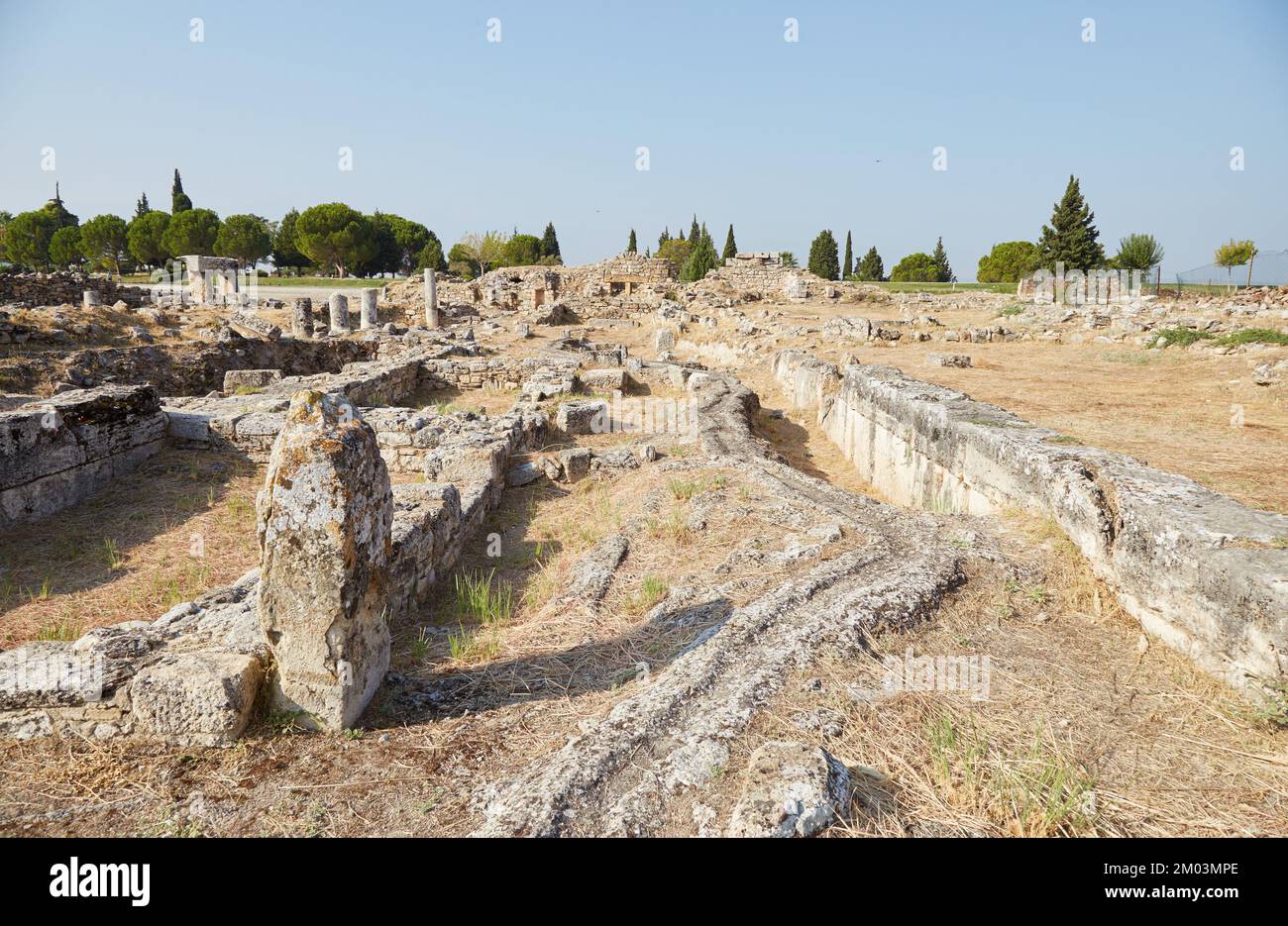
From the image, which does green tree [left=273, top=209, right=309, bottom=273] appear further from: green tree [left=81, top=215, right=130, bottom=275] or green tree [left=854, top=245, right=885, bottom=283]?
green tree [left=854, top=245, right=885, bottom=283]

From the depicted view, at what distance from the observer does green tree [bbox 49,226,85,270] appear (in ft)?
174

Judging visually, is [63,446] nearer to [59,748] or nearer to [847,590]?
[59,748]

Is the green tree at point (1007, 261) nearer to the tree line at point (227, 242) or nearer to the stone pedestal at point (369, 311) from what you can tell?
the tree line at point (227, 242)

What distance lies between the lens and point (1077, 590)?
13.8 feet

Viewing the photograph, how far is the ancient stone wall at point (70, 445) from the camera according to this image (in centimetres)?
652

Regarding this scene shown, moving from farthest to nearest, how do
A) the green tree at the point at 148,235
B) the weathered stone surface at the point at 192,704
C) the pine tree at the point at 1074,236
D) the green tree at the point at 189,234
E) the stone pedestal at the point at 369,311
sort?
1. the green tree at the point at 148,235
2. the green tree at the point at 189,234
3. the pine tree at the point at 1074,236
4. the stone pedestal at the point at 369,311
5. the weathered stone surface at the point at 192,704

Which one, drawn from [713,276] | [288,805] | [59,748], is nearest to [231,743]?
[288,805]

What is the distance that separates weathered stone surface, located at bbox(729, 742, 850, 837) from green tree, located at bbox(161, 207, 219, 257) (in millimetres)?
60766

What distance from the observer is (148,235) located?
5153 cm

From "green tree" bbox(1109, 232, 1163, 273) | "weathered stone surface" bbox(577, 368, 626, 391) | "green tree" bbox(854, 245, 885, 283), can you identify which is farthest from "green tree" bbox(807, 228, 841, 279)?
"weathered stone surface" bbox(577, 368, 626, 391)

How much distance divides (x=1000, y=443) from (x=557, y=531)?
3918mm

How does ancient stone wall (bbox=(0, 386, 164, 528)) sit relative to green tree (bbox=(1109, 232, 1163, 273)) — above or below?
below

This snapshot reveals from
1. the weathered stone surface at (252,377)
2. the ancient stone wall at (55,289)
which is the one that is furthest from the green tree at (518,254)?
the weathered stone surface at (252,377)

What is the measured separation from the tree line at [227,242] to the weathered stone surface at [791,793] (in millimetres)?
54729
